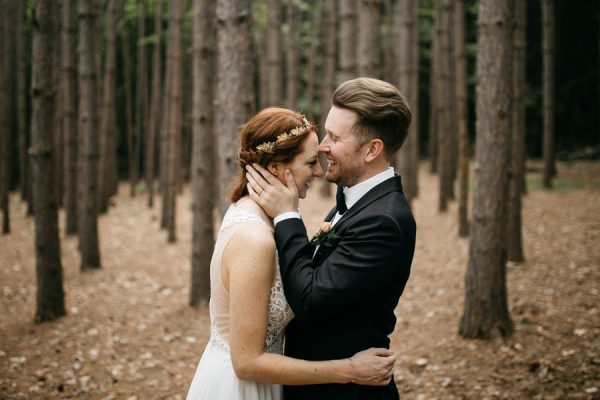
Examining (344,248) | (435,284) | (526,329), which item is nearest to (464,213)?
(435,284)

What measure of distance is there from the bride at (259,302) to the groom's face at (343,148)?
0.28ft

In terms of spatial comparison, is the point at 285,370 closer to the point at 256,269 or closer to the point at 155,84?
the point at 256,269

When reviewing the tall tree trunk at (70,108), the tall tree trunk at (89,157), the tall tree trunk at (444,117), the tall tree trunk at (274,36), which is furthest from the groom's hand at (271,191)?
the tall tree trunk at (274,36)

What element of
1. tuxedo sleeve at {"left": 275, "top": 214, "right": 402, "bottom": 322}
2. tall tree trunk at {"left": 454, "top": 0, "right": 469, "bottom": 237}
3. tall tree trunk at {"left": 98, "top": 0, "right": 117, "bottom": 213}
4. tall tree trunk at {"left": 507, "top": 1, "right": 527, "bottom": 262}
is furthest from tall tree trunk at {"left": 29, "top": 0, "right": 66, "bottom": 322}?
tall tree trunk at {"left": 98, "top": 0, "right": 117, "bottom": 213}

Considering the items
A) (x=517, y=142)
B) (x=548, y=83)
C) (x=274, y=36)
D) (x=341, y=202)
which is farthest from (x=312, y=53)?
(x=341, y=202)

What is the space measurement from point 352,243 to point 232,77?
12.7ft

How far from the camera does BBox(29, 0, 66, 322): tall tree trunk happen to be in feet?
21.8

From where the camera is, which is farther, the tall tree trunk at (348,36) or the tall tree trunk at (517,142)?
the tall tree trunk at (348,36)

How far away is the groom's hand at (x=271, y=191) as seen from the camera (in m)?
2.35

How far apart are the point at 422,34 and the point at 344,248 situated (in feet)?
94.5

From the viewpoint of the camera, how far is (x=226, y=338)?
2535mm

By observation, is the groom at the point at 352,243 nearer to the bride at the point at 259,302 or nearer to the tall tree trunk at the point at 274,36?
the bride at the point at 259,302

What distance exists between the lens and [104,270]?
34.8 feet

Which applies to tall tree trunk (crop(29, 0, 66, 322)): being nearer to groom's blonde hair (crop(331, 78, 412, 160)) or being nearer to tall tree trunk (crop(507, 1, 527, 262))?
groom's blonde hair (crop(331, 78, 412, 160))
